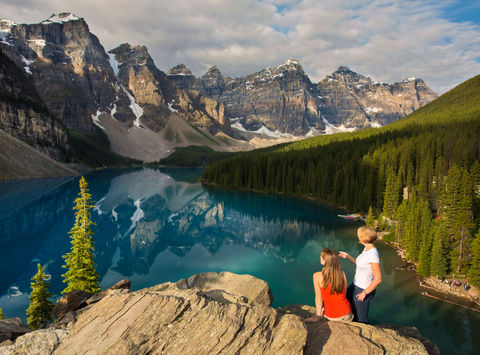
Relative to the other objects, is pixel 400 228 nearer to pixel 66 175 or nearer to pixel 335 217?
pixel 335 217

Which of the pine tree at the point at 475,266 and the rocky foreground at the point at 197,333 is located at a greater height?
the rocky foreground at the point at 197,333

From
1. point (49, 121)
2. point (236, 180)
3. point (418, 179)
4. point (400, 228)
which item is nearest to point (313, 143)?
point (236, 180)

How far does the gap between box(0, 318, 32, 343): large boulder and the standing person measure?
11.8 metres

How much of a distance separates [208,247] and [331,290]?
38.9 meters

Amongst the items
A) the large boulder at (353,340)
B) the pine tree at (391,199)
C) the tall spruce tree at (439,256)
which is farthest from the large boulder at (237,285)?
the pine tree at (391,199)

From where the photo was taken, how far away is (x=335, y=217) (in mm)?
65438

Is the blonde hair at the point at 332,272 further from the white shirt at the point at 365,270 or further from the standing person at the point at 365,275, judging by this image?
the white shirt at the point at 365,270

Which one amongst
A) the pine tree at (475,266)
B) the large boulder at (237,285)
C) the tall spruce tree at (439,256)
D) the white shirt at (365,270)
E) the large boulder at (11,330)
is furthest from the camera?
the tall spruce tree at (439,256)

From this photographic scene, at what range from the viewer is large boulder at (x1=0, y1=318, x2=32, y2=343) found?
33.5ft

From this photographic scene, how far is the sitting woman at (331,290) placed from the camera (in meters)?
7.48

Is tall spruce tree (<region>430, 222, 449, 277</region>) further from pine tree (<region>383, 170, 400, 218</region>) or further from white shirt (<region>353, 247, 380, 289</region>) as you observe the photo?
white shirt (<region>353, 247, 380, 289</region>)

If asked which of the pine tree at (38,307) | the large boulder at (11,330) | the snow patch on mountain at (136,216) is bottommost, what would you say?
the snow patch on mountain at (136,216)

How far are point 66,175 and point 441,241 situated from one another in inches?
5961

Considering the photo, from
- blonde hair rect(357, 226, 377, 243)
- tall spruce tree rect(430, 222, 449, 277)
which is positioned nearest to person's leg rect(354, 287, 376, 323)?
blonde hair rect(357, 226, 377, 243)
